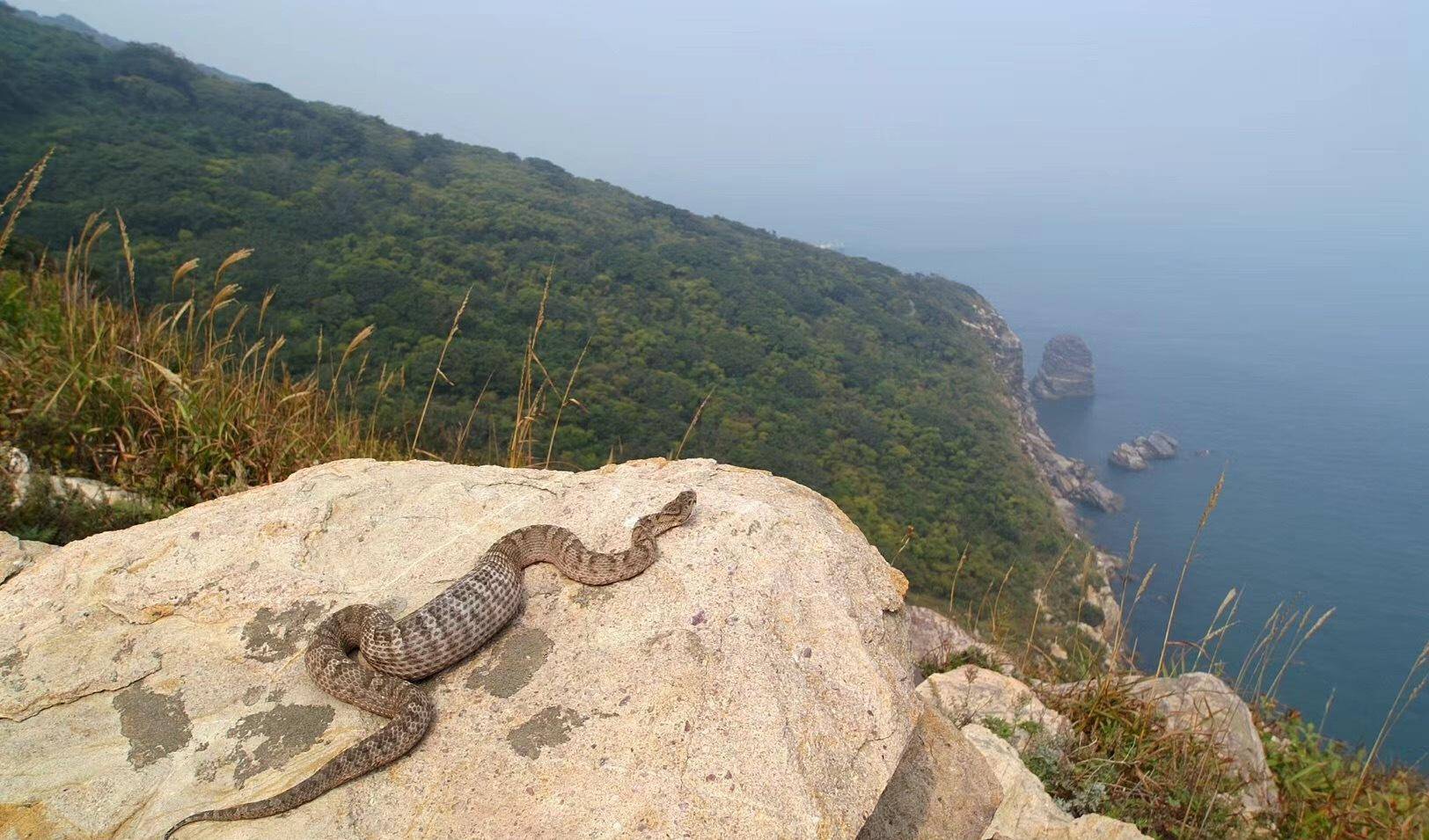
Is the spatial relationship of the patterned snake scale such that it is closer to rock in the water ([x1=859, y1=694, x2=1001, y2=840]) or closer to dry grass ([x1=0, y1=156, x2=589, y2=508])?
rock in the water ([x1=859, y1=694, x2=1001, y2=840])

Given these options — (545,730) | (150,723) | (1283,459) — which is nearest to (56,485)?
(150,723)

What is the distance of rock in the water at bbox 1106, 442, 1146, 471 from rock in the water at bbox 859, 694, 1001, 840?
3004 inches

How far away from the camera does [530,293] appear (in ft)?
127

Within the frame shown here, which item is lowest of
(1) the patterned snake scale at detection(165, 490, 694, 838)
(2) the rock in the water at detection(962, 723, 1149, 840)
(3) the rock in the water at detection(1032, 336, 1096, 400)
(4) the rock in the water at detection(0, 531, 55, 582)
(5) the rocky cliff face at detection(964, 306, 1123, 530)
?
(5) the rocky cliff face at detection(964, 306, 1123, 530)

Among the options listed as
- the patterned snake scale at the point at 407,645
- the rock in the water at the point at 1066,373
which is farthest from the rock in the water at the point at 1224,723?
the rock in the water at the point at 1066,373

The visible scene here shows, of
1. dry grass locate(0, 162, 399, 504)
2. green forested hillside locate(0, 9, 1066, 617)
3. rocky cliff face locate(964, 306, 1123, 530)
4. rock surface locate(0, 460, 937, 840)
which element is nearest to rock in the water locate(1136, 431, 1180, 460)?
rocky cliff face locate(964, 306, 1123, 530)

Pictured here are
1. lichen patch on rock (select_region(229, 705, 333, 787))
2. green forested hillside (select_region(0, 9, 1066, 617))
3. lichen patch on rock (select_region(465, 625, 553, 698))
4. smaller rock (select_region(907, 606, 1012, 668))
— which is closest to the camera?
lichen patch on rock (select_region(229, 705, 333, 787))

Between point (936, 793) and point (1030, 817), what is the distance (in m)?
1.00

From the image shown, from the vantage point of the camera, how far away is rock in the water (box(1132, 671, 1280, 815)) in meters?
5.79

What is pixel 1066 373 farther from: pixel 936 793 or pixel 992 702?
pixel 936 793

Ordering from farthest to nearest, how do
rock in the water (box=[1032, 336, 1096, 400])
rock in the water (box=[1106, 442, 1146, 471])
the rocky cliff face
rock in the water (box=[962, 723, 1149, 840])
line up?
rock in the water (box=[1032, 336, 1096, 400]), rock in the water (box=[1106, 442, 1146, 471]), the rocky cliff face, rock in the water (box=[962, 723, 1149, 840])

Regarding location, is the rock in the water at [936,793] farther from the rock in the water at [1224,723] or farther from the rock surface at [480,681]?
the rock in the water at [1224,723]

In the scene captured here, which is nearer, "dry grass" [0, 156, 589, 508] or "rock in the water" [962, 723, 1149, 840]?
"rock in the water" [962, 723, 1149, 840]

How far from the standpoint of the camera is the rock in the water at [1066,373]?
96.6m
